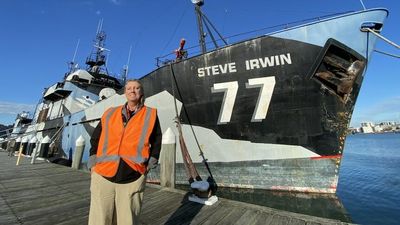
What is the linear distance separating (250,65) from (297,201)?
12.6ft

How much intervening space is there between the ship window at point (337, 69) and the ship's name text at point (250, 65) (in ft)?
2.79

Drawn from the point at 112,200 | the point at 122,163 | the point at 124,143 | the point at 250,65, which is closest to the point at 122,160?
the point at 122,163

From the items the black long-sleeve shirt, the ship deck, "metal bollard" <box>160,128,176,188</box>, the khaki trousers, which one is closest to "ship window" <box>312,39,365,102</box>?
"metal bollard" <box>160,128,176,188</box>

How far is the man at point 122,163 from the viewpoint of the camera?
7.35 ft

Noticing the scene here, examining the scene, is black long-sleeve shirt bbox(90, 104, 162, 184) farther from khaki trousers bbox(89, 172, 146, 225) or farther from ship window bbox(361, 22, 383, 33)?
ship window bbox(361, 22, 383, 33)

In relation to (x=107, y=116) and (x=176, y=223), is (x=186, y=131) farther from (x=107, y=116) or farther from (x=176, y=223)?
(x=107, y=116)

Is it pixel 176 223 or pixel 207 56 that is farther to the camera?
pixel 207 56

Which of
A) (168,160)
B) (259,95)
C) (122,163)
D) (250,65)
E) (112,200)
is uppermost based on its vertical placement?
(250,65)

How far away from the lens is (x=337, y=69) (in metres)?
6.97

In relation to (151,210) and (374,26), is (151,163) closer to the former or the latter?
(151,210)

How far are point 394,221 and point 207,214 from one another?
5103 millimetres

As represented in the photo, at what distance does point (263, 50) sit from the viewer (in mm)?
7238

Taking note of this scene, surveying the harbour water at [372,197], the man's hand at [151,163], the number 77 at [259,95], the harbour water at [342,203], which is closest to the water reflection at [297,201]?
the harbour water at [342,203]

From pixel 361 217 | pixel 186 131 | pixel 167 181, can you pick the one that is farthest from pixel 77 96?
pixel 361 217
